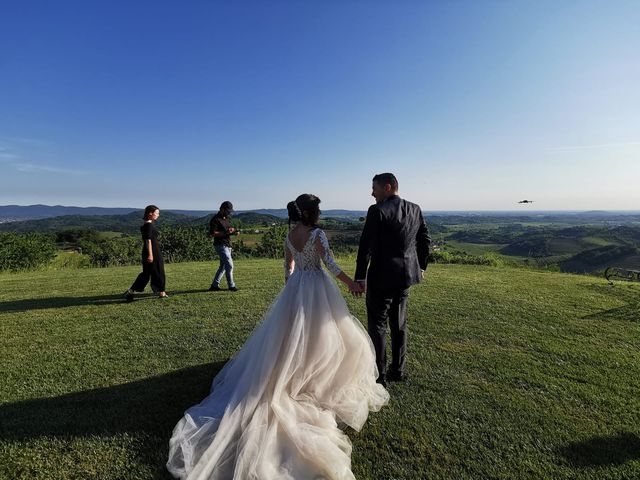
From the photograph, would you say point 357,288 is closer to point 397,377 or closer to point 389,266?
point 389,266

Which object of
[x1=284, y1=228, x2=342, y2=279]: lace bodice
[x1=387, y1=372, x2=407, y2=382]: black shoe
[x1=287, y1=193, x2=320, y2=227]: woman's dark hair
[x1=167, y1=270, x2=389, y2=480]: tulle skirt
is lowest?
[x1=387, y1=372, x2=407, y2=382]: black shoe

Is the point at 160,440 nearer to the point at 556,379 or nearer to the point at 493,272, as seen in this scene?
the point at 556,379

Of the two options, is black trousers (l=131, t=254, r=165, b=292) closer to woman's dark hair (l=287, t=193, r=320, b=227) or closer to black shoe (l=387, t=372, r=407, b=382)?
woman's dark hair (l=287, t=193, r=320, b=227)

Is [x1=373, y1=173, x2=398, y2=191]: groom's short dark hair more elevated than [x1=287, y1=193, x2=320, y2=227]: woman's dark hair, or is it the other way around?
[x1=373, y1=173, x2=398, y2=191]: groom's short dark hair

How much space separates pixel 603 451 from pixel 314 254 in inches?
135

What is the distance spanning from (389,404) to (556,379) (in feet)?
8.26

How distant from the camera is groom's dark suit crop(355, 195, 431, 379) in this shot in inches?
167

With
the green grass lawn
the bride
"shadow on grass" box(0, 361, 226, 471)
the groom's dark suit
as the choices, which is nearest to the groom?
the groom's dark suit

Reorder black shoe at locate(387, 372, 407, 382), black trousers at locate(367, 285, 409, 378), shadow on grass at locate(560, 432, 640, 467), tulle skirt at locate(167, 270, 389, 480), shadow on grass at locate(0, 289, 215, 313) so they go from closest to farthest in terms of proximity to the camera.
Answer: tulle skirt at locate(167, 270, 389, 480) → shadow on grass at locate(560, 432, 640, 467) → black trousers at locate(367, 285, 409, 378) → black shoe at locate(387, 372, 407, 382) → shadow on grass at locate(0, 289, 215, 313)

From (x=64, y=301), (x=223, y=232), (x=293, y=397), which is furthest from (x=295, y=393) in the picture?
(x=64, y=301)

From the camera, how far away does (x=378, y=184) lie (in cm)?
440

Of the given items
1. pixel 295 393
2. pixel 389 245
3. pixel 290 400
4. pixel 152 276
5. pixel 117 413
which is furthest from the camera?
pixel 152 276

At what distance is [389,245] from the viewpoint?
14.1ft

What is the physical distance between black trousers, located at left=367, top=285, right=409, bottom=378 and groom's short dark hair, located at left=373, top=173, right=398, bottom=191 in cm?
135
